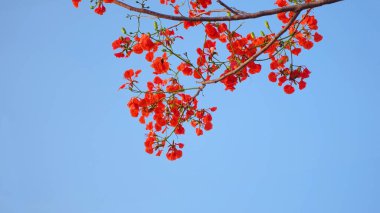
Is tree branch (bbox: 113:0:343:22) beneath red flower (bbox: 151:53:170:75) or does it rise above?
beneath

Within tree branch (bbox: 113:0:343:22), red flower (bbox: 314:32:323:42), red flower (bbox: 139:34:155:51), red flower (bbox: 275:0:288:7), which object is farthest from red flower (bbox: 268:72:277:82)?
tree branch (bbox: 113:0:343:22)

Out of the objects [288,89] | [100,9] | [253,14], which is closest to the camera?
[253,14]

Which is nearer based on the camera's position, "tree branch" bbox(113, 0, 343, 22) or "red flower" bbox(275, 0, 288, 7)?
"tree branch" bbox(113, 0, 343, 22)

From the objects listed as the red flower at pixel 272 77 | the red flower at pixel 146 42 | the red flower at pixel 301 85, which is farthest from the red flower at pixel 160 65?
the red flower at pixel 301 85

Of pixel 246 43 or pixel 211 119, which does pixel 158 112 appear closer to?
pixel 211 119

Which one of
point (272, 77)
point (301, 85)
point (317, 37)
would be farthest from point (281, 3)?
point (301, 85)

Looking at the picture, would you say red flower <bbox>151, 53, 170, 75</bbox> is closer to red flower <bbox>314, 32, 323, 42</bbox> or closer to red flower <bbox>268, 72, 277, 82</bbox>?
red flower <bbox>268, 72, 277, 82</bbox>

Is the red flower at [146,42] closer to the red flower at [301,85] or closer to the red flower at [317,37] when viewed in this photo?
the red flower at [301,85]

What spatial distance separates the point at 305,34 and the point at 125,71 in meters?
2.23

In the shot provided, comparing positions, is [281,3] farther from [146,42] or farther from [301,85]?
[146,42]

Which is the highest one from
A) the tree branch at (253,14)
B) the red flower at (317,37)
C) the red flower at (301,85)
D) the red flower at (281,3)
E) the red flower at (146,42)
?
the red flower at (281,3)

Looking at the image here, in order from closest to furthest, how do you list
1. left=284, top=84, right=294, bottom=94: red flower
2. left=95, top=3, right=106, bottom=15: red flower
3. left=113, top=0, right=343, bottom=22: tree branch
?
left=113, top=0, right=343, bottom=22: tree branch → left=95, top=3, right=106, bottom=15: red flower → left=284, top=84, right=294, bottom=94: red flower

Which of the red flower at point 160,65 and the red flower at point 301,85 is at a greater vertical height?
the red flower at point 160,65

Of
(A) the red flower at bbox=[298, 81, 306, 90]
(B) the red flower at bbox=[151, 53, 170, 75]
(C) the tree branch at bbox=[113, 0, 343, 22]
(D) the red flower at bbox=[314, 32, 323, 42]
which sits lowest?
(C) the tree branch at bbox=[113, 0, 343, 22]
